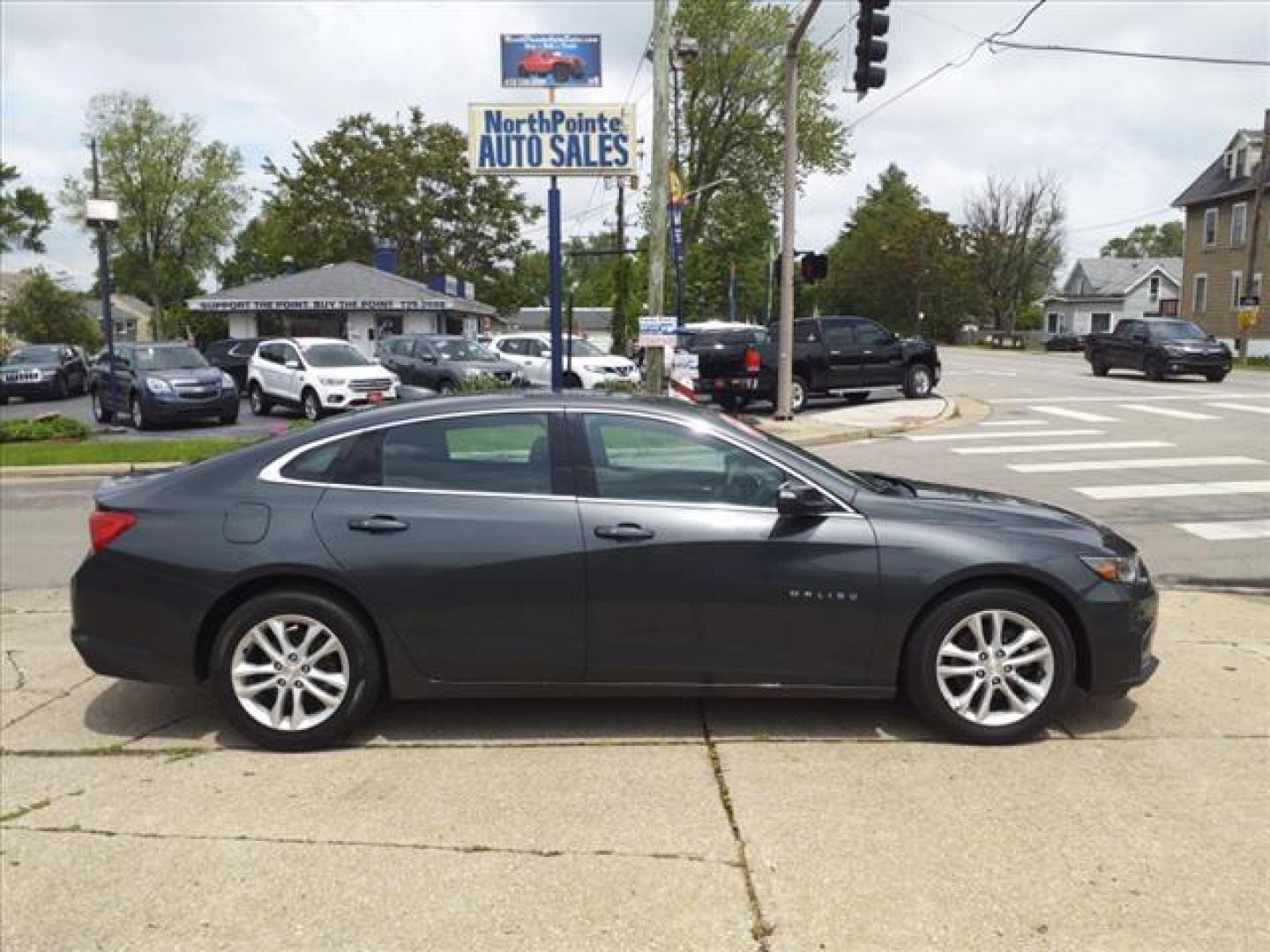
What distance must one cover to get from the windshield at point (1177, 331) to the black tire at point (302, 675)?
89.5ft

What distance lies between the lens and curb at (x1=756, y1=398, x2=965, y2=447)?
1638cm

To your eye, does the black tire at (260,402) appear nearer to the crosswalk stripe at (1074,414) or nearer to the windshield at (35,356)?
the windshield at (35,356)

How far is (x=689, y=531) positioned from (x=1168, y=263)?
82384 mm

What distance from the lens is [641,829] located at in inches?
139

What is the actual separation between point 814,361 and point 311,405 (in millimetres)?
10197

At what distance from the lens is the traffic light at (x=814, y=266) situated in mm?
18156

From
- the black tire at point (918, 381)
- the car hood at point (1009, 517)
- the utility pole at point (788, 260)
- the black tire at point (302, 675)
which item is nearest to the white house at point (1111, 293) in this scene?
the black tire at point (918, 381)

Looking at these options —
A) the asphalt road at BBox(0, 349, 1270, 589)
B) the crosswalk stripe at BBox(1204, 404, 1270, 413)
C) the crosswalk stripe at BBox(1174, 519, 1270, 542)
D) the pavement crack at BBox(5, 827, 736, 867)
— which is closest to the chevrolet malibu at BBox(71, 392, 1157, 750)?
the pavement crack at BBox(5, 827, 736, 867)

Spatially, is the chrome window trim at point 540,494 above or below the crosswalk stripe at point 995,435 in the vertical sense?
above

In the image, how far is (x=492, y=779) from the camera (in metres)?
3.95

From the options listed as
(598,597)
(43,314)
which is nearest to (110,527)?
(598,597)

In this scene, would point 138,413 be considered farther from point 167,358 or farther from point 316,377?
point 316,377

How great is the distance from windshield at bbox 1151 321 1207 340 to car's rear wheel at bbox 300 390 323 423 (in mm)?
20918

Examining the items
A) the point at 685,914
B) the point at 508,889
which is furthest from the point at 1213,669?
the point at 508,889
